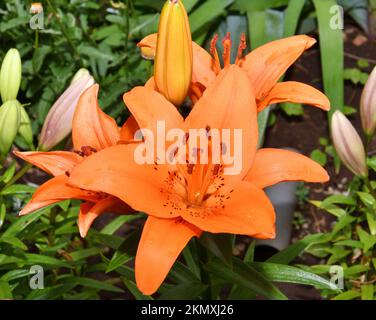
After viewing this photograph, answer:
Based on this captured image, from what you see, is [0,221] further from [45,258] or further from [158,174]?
[158,174]

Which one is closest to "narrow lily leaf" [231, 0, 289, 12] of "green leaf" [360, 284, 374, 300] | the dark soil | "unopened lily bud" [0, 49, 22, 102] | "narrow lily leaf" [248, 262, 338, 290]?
the dark soil

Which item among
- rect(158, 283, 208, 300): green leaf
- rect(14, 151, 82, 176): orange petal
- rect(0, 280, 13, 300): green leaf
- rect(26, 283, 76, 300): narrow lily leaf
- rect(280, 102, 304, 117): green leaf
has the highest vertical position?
rect(280, 102, 304, 117): green leaf

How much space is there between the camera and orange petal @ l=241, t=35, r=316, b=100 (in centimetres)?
113

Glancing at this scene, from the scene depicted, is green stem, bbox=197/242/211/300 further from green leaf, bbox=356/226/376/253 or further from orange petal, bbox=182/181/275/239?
green leaf, bbox=356/226/376/253

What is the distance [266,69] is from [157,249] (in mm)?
361

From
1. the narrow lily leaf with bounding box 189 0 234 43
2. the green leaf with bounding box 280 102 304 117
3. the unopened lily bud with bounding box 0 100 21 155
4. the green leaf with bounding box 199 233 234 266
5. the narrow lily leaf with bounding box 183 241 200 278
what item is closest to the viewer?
the green leaf with bounding box 199 233 234 266

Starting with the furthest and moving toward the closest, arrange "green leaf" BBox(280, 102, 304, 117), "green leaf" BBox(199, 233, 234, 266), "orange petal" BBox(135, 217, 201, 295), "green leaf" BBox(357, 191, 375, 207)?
"green leaf" BBox(280, 102, 304, 117)
"green leaf" BBox(357, 191, 375, 207)
"green leaf" BBox(199, 233, 234, 266)
"orange petal" BBox(135, 217, 201, 295)

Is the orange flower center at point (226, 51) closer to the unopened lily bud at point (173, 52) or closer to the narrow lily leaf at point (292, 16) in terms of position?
the unopened lily bud at point (173, 52)

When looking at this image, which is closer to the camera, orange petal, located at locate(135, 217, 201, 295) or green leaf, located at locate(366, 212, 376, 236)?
orange petal, located at locate(135, 217, 201, 295)

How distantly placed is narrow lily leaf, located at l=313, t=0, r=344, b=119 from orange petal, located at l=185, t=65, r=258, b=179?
3.83 feet

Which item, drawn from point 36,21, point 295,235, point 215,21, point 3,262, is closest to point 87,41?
point 36,21

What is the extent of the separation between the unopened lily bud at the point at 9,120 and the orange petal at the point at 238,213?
0.41m

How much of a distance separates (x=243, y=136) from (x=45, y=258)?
59 cm

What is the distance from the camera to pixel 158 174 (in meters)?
1.05
